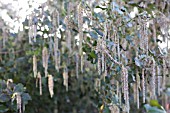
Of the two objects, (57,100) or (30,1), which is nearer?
(30,1)

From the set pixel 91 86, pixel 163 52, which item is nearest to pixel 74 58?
pixel 91 86

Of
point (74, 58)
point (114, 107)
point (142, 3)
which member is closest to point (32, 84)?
point (74, 58)

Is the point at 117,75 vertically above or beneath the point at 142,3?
beneath

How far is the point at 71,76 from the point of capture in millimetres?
3412

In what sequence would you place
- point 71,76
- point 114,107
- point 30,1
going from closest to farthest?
point 114,107, point 30,1, point 71,76

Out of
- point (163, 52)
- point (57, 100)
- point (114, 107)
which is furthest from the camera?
point (57, 100)

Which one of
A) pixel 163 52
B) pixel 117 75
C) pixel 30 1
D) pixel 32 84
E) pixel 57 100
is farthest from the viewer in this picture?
pixel 57 100

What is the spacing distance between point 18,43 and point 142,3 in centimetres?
119

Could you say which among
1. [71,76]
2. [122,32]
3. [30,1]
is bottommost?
[71,76]

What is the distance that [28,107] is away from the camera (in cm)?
308

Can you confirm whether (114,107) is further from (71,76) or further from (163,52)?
(71,76)

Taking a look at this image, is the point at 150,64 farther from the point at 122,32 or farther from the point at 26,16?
the point at 26,16

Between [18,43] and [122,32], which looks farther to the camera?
[18,43]

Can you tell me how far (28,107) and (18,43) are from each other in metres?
0.63
